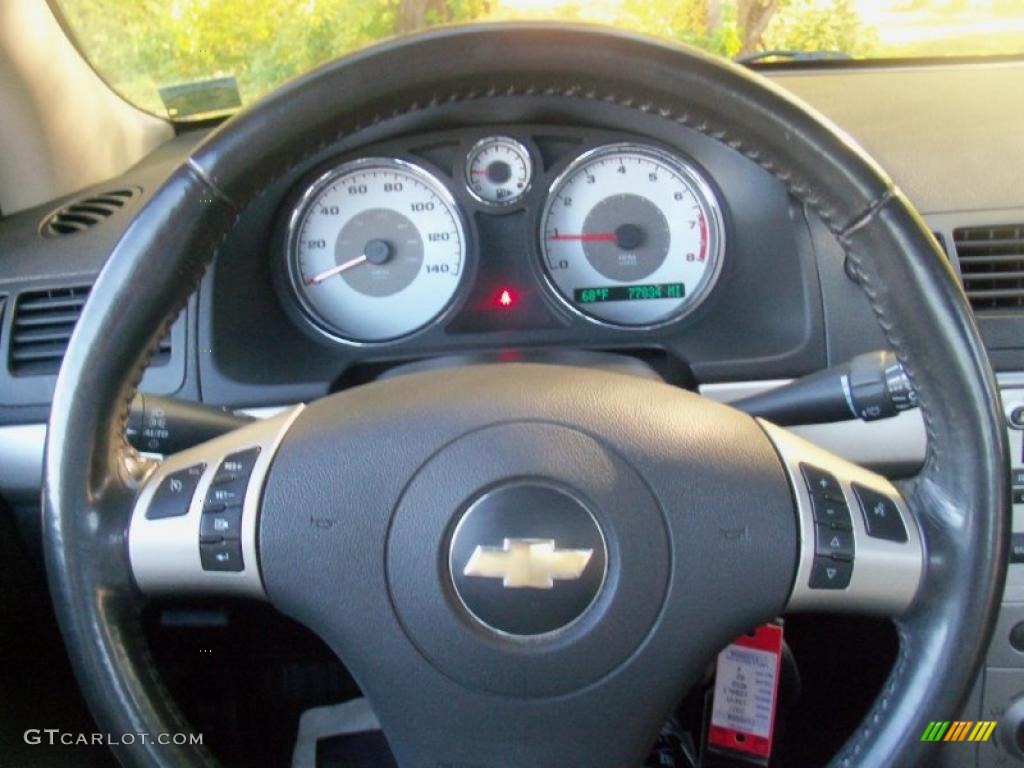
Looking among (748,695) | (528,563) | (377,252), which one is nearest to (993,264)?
(748,695)

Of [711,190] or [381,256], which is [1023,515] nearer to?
[711,190]

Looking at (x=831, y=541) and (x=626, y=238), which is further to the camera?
(x=626, y=238)

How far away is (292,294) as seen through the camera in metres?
2.08

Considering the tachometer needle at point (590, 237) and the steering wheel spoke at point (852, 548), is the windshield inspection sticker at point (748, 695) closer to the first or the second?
the steering wheel spoke at point (852, 548)

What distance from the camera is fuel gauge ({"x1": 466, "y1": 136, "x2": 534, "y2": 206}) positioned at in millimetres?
2070

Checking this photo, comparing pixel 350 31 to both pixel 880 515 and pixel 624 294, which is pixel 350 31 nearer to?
pixel 624 294

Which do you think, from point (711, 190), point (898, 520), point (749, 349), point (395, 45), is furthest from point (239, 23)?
point (898, 520)

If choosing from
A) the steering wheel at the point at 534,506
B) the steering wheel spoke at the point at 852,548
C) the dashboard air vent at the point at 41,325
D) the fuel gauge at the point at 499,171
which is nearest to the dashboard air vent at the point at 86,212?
the dashboard air vent at the point at 41,325

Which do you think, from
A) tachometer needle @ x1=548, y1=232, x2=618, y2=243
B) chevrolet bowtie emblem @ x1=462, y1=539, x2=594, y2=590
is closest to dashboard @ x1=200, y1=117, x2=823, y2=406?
tachometer needle @ x1=548, y1=232, x2=618, y2=243

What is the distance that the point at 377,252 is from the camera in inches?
82.6

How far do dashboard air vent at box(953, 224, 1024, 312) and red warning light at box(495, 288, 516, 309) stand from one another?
2.49 ft

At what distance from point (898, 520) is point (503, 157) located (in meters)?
1.20

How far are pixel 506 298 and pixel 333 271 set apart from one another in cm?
32

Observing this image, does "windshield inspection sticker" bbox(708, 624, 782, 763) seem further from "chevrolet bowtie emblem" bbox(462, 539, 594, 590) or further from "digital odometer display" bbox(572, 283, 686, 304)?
"digital odometer display" bbox(572, 283, 686, 304)
